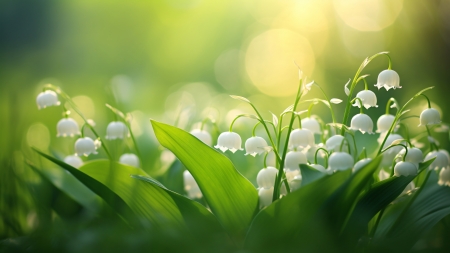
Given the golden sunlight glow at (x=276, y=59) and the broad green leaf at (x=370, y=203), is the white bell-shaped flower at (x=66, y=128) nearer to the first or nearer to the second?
the broad green leaf at (x=370, y=203)

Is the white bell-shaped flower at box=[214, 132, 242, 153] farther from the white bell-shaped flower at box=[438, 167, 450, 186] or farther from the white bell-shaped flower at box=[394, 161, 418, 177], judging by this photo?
the white bell-shaped flower at box=[438, 167, 450, 186]

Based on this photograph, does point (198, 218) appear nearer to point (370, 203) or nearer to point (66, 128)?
point (370, 203)

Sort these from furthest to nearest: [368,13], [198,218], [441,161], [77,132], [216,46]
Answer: [216,46] → [368,13] → [77,132] → [441,161] → [198,218]

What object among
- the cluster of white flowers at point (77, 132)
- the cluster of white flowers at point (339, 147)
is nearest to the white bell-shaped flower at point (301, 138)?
the cluster of white flowers at point (339, 147)

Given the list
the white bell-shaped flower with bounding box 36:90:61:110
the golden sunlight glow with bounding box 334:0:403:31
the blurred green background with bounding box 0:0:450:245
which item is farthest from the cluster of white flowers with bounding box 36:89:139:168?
the golden sunlight glow with bounding box 334:0:403:31

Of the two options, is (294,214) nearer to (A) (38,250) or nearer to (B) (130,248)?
(B) (130,248)

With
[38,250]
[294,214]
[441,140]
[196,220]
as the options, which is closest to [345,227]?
[294,214]

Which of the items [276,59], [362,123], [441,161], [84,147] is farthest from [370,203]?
[276,59]
